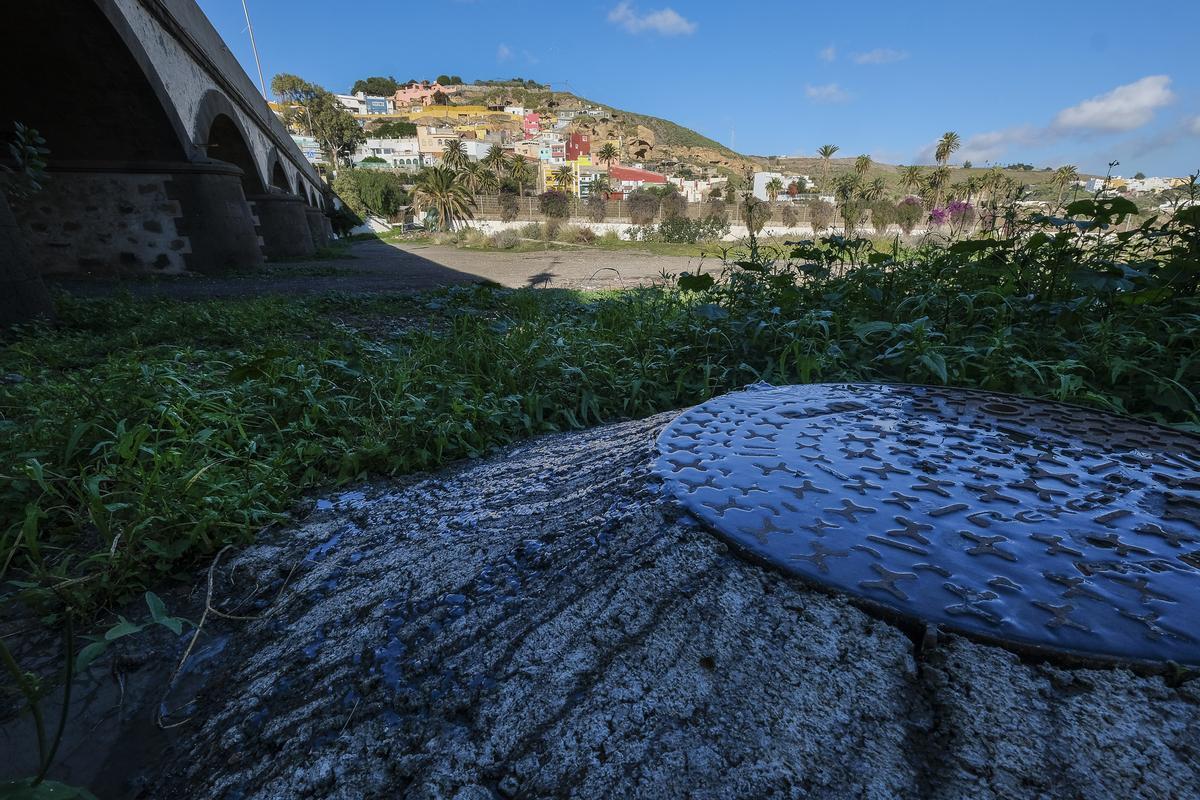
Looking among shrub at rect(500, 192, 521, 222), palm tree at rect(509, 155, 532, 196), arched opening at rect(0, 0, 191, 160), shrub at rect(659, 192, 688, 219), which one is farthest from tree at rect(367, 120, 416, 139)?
arched opening at rect(0, 0, 191, 160)

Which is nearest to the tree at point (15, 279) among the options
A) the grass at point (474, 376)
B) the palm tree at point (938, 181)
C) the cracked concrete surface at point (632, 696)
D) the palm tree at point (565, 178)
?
the grass at point (474, 376)

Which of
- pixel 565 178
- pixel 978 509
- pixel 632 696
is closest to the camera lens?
pixel 632 696

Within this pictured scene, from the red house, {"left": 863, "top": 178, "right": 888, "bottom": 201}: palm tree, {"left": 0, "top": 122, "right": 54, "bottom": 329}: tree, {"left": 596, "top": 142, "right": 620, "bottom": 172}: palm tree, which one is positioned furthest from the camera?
the red house

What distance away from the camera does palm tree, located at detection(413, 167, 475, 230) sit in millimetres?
34812

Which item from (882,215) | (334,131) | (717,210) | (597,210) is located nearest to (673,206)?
(717,210)

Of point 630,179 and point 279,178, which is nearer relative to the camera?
point 279,178

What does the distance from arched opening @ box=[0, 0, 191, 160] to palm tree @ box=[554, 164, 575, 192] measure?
47.3 meters

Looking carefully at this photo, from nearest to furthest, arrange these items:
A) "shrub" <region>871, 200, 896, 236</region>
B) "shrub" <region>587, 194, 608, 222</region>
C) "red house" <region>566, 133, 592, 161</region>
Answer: "shrub" <region>871, 200, 896, 236</region>, "shrub" <region>587, 194, 608, 222</region>, "red house" <region>566, 133, 592, 161</region>

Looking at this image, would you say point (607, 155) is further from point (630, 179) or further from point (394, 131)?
point (394, 131)

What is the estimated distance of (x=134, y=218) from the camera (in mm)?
Answer: 8859

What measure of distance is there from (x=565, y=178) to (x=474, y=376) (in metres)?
54.3

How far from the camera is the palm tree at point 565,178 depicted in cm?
5300

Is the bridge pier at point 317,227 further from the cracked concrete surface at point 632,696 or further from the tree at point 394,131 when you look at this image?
the tree at point 394,131

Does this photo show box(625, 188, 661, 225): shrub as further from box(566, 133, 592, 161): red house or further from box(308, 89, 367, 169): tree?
box(308, 89, 367, 169): tree
